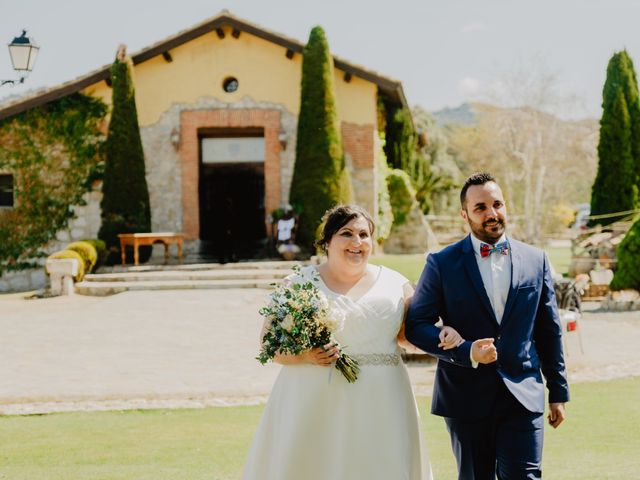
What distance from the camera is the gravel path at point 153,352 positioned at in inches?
339

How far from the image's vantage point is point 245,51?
20.0m

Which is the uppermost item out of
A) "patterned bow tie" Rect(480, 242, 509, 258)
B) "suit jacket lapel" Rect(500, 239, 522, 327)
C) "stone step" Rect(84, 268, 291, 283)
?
"patterned bow tie" Rect(480, 242, 509, 258)

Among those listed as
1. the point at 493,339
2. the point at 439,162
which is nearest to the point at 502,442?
the point at 493,339

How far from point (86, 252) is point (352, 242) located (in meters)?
14.2

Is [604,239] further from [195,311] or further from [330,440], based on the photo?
[330,440]

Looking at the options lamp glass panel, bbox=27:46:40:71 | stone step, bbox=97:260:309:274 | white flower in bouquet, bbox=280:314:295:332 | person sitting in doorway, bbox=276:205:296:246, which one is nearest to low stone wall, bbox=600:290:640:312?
stone step, bbox=97:260:309:274

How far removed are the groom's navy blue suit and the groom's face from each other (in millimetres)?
100

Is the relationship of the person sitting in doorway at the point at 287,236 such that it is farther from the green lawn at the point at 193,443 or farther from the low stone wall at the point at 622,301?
the green lawn at the point at 193,443

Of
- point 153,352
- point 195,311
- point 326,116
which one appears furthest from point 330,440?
point 326,116

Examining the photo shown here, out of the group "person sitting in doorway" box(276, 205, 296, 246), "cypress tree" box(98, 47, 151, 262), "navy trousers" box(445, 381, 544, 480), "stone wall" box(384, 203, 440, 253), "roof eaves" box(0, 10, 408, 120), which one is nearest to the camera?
"navy trousers" box(445, 381, 544, 480)

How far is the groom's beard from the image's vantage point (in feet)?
12.0

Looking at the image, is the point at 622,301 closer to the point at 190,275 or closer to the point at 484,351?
the point at 190,275

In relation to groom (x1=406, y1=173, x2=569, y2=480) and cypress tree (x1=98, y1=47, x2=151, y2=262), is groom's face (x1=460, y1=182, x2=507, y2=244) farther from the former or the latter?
cypress tree (x1=98, y1=47, x2=151, y2=262)

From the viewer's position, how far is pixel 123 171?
61.4 feet
